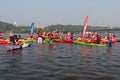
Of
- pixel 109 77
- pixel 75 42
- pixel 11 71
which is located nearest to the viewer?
pixel 109 77

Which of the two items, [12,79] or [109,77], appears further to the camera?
[109,77]

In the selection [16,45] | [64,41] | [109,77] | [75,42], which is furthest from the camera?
[64,41]

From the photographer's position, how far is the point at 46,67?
52.0 ft

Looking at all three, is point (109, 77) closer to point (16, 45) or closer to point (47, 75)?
point (47, 75)

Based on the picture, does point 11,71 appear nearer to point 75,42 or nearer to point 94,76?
point 94,76

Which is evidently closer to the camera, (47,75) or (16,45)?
(47,75)

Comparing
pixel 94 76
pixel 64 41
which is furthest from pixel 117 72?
pixel 64 41

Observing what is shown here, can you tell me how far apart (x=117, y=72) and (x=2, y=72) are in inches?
294

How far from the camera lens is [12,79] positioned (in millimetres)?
12359

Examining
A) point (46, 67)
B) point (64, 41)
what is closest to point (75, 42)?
point (64, 41)

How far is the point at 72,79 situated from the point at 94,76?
1.53m

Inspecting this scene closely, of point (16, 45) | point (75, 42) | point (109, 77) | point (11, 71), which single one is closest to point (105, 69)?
point (109, 77)

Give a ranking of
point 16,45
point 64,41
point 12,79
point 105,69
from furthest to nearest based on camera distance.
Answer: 1. point 64,41
2. point 16,45
3. point 105,69
4. point 12,79

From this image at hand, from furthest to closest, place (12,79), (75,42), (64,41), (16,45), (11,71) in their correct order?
(64,41) < (75,42) < (16,45) < (11,71) < (12,79)
